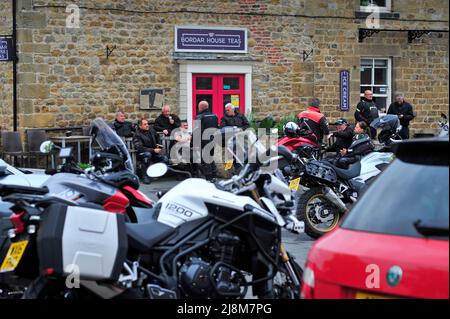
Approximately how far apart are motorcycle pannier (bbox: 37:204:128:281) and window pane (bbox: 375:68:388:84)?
17.5 meters

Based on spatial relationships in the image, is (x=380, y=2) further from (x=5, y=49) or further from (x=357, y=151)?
(x=357, y=151)

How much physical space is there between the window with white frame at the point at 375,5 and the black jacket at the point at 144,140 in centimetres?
779

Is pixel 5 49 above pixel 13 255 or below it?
above

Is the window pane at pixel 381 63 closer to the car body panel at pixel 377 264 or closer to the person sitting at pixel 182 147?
the person sitting at pixel 182 147

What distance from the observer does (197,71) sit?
62.8ft

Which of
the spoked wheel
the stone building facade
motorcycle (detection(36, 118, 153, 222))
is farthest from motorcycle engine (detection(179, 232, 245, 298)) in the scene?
the stone building facade

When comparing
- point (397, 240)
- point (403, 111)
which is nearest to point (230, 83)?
point (403, 111)

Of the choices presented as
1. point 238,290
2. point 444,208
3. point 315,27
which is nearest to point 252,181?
point 238,290

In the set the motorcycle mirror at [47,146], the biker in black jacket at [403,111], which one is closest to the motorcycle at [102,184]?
the motorcycle mirror at [47,146]

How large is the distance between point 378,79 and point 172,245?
56.1ft

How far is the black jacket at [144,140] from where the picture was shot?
16.2 metres

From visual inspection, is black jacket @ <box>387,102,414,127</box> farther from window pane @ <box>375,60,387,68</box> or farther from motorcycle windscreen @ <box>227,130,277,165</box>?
motorcycle windscreen @ <box>227,130,277,165</box>

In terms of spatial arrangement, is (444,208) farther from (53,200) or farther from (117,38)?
(117,38)

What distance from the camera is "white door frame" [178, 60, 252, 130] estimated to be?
1903cm
